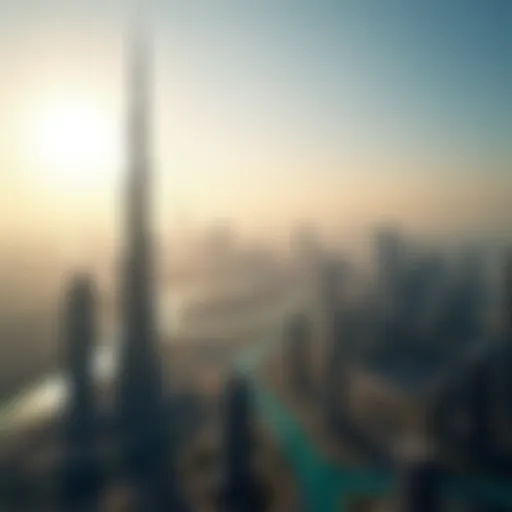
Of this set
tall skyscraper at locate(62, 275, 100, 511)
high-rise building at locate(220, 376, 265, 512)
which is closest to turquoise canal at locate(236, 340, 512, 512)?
high-rise building at locate(220, 376, 265, 512)

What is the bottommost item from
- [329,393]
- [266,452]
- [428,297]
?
[266,452]

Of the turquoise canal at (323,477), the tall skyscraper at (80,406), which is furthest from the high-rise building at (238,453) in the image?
the tall skyscraper at (80,406)

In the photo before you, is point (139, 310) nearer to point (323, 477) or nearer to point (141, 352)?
point (141, 352)

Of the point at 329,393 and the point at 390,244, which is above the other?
the point at 390,244

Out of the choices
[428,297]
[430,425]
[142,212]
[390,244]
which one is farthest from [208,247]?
[430,425]

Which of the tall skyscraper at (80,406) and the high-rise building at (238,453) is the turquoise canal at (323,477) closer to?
the high-rise building at (238,453)

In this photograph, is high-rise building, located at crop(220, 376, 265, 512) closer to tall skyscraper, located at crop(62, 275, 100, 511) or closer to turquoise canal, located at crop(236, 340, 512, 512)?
turquoise canal, located at crop(236, 340, 512, 512)

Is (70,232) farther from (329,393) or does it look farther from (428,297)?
(428,297)
